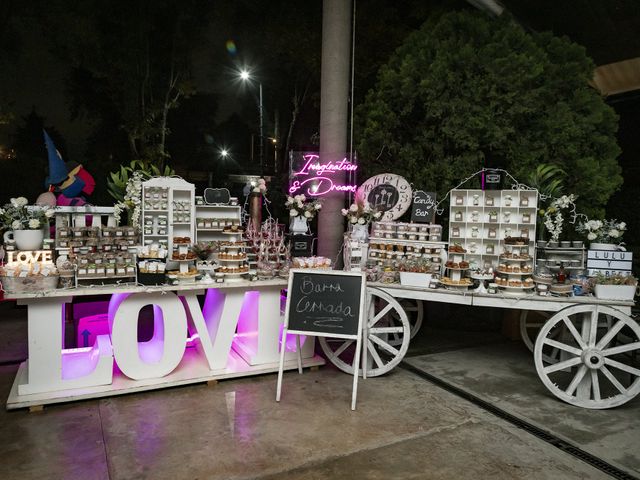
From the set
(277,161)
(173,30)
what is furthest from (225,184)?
(173,30)

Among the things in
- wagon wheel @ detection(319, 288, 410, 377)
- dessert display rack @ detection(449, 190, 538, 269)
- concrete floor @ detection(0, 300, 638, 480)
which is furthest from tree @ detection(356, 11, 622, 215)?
concrete floor @ detection(0, 300, 638, 480)

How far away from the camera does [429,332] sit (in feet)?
21.2

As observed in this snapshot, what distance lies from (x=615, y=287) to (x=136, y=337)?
416 centimetres

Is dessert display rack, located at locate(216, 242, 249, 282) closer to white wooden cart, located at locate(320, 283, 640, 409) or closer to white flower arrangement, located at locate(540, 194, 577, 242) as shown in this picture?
white wooden cart, located at locate(320, 283, 640, 409)

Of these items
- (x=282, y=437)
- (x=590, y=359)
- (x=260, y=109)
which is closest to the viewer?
(x=282, y=437)

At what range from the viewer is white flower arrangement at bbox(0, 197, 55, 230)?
14.3ft

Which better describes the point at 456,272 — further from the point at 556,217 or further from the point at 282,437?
the point at 282,437

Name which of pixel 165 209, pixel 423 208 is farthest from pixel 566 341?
pixel 165 209

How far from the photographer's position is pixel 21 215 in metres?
4.48

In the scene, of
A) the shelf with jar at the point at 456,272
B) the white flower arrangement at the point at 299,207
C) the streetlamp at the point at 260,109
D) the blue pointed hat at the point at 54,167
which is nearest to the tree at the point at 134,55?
the streetlamp at the point at 260,109

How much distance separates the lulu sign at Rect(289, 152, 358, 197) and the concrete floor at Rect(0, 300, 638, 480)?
2.96 metres

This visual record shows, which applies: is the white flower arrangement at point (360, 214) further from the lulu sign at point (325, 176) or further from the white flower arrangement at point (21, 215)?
the white flower arrangement at point (21, 215)

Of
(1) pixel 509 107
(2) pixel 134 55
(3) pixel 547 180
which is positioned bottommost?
(3) pixel 547 180

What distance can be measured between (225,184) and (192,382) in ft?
30.0
